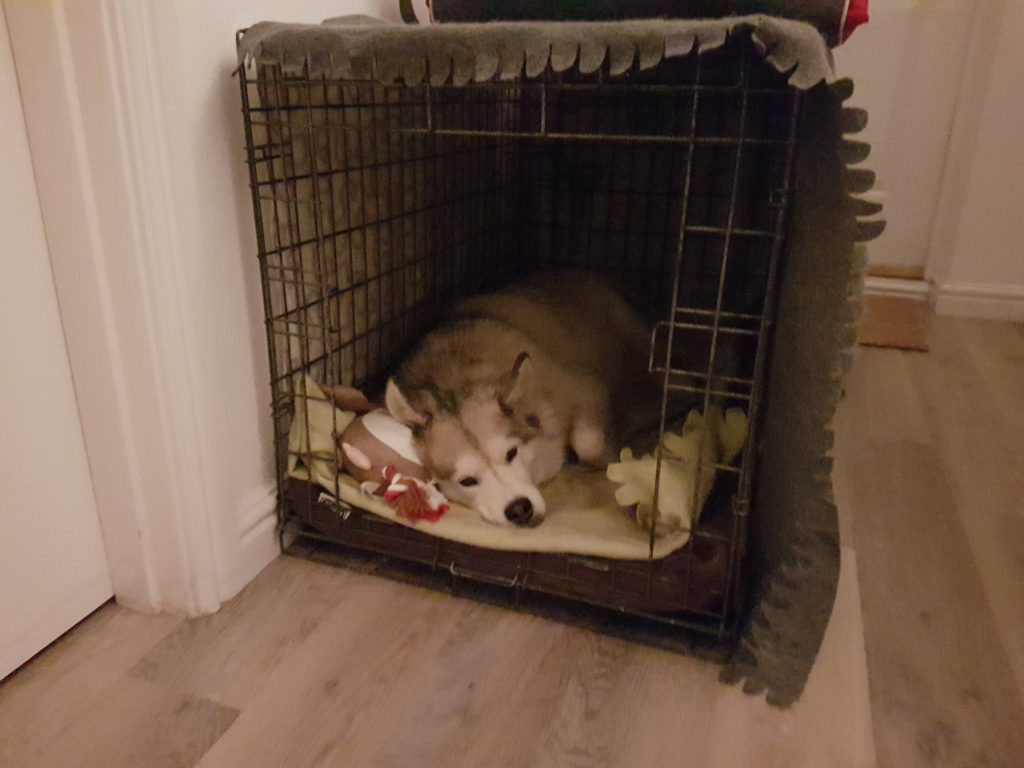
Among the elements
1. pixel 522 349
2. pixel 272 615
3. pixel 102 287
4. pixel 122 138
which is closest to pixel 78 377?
pixel 102 287

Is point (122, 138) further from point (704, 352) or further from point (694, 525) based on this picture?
point (704, 352)

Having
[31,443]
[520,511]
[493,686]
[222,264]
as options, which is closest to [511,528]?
[520,511]

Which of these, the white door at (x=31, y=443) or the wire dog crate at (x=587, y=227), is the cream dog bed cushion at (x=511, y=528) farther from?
the white door at (x=31, y=443)

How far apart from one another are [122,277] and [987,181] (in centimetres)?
336

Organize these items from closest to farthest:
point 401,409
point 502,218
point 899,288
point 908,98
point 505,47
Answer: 1. point 505,47
2. point 401,409
3. point 502,218
4. point 908,98
5. point 899,288

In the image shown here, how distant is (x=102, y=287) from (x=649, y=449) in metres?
1.17

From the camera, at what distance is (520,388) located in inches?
65.5

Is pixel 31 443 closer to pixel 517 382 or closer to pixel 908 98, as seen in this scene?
pixel 517 382

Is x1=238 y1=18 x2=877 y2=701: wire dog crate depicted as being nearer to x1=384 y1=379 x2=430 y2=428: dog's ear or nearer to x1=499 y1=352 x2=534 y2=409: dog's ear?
x1=384 y1=379 x2=430 y2=428: dog's ear

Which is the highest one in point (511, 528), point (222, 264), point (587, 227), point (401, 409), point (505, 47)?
point (505, 47)

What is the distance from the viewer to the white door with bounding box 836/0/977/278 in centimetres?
337

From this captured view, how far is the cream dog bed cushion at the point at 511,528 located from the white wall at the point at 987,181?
2503mm

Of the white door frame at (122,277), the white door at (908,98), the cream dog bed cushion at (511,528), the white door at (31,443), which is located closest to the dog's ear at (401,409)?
the cream dog bed cushion at (511,528)

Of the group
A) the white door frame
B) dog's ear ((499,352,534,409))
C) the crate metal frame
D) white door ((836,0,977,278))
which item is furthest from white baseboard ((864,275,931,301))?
the white door frame
